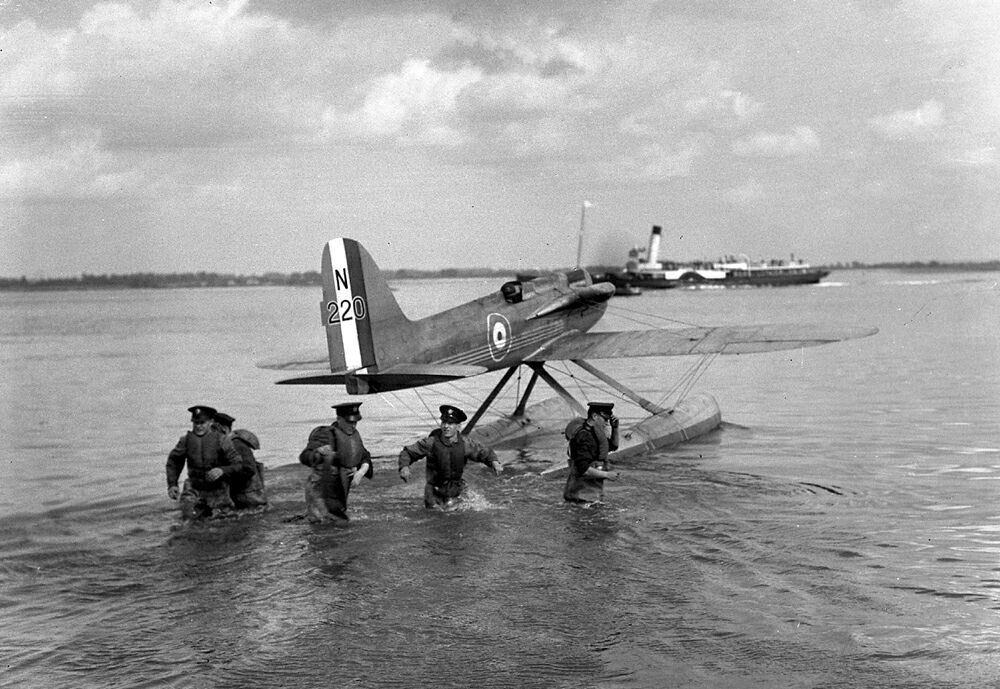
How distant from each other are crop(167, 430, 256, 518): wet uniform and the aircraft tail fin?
2.61 meters

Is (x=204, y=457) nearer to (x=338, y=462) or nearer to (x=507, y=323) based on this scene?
(x=338, y=462)

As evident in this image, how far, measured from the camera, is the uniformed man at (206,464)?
11.6 meters

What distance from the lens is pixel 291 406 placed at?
85.1 ft

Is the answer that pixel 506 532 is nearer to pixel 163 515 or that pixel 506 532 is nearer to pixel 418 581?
pixel 418 581

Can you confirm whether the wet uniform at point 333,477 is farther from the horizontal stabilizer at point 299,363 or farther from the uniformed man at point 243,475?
the horizontal stabilizer at point 299,363

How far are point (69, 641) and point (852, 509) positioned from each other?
8.91 metres

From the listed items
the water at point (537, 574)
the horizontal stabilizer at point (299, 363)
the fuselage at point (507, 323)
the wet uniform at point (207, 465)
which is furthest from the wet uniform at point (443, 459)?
the horizontal stabilizer at point (299, 363)

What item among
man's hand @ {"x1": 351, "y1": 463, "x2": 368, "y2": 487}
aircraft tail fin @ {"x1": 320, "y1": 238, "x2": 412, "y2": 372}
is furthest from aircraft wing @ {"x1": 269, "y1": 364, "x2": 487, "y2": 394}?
man's hand @ {"x1": 351, "y1": 463, "x2": 368, "y2": 487}

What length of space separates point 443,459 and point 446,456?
0.06 metres

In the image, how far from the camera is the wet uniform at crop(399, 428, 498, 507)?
11797 mm

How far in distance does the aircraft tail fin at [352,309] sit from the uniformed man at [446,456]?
255 centimetres

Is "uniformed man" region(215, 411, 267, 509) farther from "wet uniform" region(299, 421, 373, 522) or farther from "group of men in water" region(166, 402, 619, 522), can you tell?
"wet uniform" region(299, 421, 373, 522)

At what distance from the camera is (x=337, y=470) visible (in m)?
11.4

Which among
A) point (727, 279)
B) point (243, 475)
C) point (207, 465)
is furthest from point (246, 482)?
point (727, 279)
